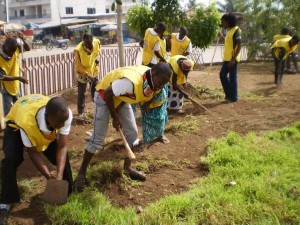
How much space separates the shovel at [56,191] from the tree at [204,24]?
12183 mm

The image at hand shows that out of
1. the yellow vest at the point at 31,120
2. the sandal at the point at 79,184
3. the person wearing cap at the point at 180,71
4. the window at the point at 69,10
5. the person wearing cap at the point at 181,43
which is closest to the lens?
the yellow vest at the point at 31,120

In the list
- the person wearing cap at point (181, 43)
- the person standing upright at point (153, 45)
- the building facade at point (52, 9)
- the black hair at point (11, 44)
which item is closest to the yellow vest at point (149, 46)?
the person standing upright at point (153, 45)

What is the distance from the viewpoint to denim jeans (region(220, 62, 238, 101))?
758 cm

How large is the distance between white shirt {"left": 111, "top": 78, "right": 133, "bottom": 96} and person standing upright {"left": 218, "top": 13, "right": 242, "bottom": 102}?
4.15 m

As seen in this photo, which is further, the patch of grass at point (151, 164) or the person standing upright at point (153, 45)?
the person standing upright at point (153, 45)

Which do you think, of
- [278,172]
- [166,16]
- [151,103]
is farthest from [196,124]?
[166,16]

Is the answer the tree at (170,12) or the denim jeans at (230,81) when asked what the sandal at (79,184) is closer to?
the denim jeans at (230,81)

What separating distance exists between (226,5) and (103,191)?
69.8 m

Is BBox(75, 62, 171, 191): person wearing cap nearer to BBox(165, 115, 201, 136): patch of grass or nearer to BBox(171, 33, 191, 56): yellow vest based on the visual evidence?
BBox(165, 115, 201, 136): patch of grass

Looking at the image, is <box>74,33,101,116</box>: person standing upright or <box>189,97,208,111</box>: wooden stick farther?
<box>74,33,101,116</box>: person standing upright

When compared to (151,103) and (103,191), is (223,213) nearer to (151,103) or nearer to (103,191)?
(103,191)

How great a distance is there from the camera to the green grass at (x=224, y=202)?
3.27 meters

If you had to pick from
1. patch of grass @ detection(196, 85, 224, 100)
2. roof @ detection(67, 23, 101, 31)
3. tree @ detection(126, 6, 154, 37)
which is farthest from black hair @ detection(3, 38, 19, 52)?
roof @ detection(67, 23, 101, 31)

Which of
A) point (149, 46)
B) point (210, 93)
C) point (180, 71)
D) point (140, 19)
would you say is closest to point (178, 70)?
point (180, 71)
